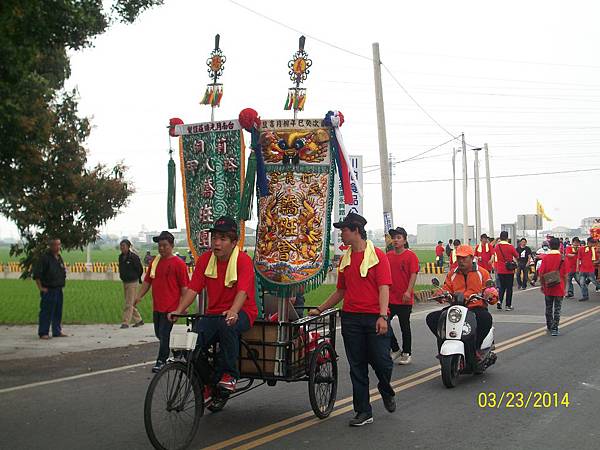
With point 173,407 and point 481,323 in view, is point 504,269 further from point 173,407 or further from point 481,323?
point 173,407

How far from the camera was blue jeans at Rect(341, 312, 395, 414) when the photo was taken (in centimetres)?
711

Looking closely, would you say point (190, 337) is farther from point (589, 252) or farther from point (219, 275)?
point (589, 252)

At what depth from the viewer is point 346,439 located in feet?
21.6

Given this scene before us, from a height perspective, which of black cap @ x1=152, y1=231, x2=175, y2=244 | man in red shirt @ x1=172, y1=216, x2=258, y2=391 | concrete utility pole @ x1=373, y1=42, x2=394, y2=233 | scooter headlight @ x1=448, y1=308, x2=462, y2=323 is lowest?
scooter headlight @ x1=448, y1=308, x2=462, y2=323

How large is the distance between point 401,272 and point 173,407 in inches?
208

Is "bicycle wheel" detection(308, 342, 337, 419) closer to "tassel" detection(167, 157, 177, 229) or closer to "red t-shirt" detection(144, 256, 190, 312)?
"tassel" detection(167, 157, 177, 229)

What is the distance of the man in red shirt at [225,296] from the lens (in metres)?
6.68

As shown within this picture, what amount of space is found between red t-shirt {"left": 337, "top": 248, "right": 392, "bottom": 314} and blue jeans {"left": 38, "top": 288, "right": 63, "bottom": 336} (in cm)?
883

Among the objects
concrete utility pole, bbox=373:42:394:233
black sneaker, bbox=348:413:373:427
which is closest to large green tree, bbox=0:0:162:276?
black sneaker, bbox=348:413:373:427

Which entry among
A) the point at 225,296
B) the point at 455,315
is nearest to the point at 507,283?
the point at 455,315

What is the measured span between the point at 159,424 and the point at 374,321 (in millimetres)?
2278

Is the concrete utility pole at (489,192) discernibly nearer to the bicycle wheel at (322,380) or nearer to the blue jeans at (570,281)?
the blue jeans at (570,281)

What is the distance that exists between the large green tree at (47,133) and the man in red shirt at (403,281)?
4369 millimetres

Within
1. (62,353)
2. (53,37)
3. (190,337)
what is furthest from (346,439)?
(62,353)
